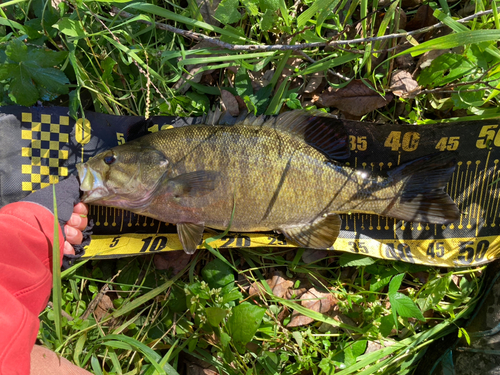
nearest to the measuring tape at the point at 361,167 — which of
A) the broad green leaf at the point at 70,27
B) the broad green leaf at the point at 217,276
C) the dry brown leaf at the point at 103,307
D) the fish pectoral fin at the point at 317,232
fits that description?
the fish pectoral fin at the point at 317,232

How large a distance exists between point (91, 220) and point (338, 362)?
2.63 meters

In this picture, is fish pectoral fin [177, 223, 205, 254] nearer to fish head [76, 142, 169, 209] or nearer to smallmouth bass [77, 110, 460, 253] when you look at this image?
smallmouth bass [77, 110, 460, 253]

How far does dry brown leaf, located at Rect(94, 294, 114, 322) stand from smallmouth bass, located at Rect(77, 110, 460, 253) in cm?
97

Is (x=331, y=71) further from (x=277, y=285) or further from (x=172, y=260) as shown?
(x=172, y=260)

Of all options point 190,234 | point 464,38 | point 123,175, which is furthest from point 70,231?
point 464,38

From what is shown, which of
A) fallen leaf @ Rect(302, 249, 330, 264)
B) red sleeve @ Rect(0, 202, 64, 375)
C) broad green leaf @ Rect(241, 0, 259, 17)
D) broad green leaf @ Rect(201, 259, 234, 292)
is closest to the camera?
red sleeve @ Rect(0, 202, 64, 375)

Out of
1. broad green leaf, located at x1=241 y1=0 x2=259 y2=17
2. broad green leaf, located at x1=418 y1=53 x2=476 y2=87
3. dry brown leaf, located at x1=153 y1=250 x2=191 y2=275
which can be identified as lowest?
dry brown leaf, located at x1=153 y1=250 x2=191 y2=275

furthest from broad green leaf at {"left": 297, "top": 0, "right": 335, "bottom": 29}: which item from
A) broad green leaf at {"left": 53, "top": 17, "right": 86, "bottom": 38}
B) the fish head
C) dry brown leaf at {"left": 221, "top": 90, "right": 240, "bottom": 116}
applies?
broad green leaf at {"left": 53, "top": 17, "right": 86, "bottom": 38}

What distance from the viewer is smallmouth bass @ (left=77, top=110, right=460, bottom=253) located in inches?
108

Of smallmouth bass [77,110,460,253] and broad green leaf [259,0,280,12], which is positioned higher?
broad green leaf [259,0,280,12]

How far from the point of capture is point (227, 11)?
2.62 meters

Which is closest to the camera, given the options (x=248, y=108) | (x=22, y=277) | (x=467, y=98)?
(x=22, y=277)

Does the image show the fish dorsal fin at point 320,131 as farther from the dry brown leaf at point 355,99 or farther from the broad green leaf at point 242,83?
the broad green leaf at point 242,83

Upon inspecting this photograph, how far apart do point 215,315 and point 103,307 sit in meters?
1.21
